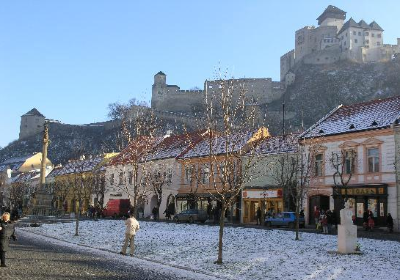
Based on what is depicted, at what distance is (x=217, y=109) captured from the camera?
2047 cm

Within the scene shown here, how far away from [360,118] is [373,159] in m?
4.05

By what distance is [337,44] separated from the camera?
141375 millimetres

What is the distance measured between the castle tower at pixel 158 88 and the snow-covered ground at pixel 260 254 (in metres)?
113

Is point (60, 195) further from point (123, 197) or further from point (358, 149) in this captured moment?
point (358, 149)

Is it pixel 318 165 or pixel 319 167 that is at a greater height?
pixel 318 165

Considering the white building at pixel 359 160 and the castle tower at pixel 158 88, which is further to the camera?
the castle tower at pixel 158 88

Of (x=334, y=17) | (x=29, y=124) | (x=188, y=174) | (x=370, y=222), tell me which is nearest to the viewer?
(x=370, y=222)

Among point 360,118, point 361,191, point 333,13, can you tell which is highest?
point 333,13

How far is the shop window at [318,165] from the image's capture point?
38362 millimetres

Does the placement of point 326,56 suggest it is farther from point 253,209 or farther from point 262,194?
point 262,194

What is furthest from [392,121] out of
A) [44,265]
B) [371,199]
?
[44,265]

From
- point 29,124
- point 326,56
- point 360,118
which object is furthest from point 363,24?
point 360,118

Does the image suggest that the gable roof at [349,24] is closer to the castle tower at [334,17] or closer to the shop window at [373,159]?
the castle tower at [334,17]

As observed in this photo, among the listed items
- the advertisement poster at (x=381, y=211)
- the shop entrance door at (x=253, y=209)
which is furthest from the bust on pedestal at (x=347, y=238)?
the shop entrance door at (x=253, y=209)
